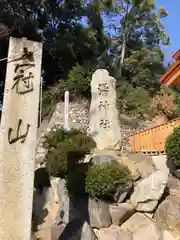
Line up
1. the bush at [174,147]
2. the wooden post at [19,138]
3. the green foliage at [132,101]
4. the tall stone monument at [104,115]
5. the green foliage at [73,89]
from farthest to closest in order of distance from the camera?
the green foliage at [132,101] < the green foliage at [73,89] < the tall stone monument at [104,115] < the bush at [174,147] < the wooden post at [19,138]

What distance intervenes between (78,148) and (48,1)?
13.4 metres

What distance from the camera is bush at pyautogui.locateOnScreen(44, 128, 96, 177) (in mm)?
6742

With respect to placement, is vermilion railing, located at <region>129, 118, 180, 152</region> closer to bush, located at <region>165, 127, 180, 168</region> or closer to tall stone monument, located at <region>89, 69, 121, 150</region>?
tall stone monument, located at <region>89, 69, 121, 150</region>

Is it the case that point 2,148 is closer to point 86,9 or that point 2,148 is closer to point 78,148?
point 78,148

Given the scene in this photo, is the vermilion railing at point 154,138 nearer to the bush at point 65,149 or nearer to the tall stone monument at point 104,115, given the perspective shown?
the tall stone monument at point 104,115

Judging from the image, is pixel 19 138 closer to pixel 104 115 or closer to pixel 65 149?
pixel 65 149

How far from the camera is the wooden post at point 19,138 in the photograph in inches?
132

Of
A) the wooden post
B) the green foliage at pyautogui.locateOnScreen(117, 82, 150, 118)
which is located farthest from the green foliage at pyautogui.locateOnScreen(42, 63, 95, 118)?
the wooden post

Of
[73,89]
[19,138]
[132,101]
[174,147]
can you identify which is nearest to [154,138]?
[174,147]

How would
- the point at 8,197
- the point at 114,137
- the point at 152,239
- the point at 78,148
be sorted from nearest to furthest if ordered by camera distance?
the point at 8,197
the point at 152,239
the point at 78,148
the point at 114,137

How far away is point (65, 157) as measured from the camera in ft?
22.9

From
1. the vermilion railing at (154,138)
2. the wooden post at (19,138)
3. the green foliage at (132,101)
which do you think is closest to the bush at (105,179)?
the wooden post at (19,138)

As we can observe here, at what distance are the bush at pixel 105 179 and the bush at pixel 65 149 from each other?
Result: 2.17 ft

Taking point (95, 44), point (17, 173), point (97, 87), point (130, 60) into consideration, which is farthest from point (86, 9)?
point (17, 173)
